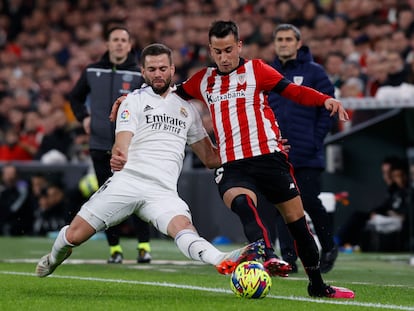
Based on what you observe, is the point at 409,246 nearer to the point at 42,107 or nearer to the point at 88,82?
the point at 88,82

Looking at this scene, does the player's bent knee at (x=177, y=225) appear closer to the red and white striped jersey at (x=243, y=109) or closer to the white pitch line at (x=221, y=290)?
the red and white striped jersey at (x=243, y=109)

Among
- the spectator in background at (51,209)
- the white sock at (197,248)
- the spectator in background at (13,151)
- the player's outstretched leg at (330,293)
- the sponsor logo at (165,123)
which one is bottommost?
the spectator in background at (51,209)

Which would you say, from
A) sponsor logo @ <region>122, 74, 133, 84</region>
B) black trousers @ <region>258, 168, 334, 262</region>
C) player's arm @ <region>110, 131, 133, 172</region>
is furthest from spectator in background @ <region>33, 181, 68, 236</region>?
player's arm @ <region>110, 131, 133, 172</region>

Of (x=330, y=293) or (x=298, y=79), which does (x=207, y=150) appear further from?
(x=298, y=79)

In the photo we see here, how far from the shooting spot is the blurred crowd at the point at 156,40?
1529cm

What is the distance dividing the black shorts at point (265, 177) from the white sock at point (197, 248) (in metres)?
0.44

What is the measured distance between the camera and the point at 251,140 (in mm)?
7320

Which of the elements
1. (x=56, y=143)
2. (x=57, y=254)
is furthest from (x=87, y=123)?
(x=56, y=143)

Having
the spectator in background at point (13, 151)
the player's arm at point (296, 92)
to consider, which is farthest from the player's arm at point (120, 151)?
the spectator in background at point (13, 151)

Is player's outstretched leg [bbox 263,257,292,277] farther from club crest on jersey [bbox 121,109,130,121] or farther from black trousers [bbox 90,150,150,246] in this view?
black trousers [bbox 90,150,150,246]

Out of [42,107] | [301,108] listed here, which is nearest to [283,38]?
[301,108]

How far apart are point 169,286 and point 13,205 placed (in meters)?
10.0

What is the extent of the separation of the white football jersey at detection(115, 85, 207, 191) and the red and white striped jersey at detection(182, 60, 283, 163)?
25cm

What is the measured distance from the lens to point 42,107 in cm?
2031
